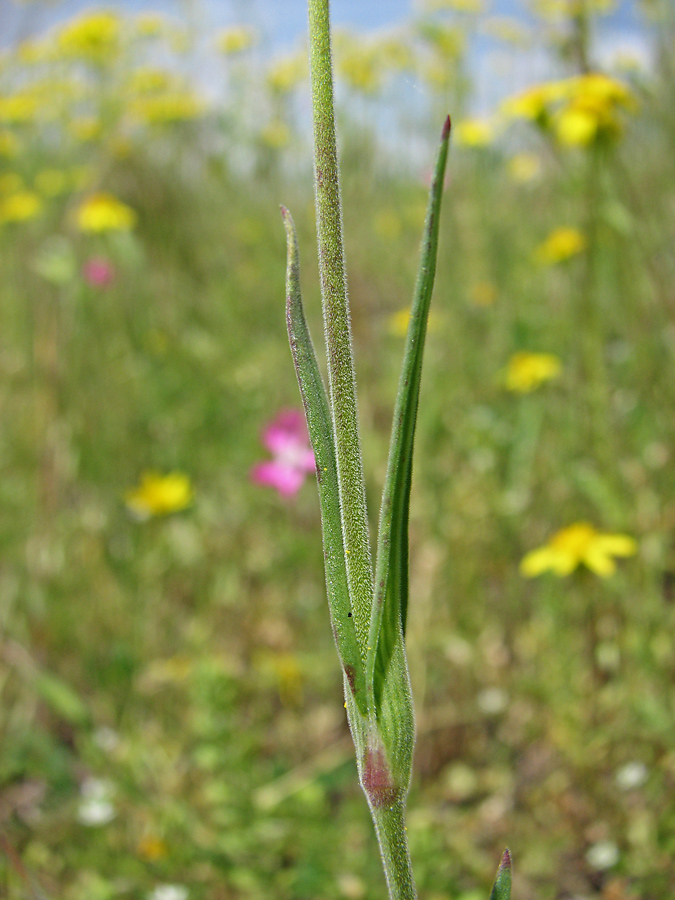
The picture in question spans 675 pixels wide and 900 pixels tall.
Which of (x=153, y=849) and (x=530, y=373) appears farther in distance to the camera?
(x=530, y=373)

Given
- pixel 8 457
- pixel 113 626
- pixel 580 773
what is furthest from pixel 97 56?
pixel 580 773

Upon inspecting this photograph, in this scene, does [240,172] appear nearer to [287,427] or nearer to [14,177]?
[14,177]

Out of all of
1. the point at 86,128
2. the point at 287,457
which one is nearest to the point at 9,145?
the point at 86,128

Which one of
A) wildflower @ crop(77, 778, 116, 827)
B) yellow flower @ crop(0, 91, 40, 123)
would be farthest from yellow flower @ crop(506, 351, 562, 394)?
yellow flower @ crop(0, 91, 40, 123)

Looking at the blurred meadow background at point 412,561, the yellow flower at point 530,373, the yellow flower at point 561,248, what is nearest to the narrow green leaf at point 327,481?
the blurred meadow background at point 412,561

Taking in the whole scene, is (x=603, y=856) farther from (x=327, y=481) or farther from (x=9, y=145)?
(x=9, y=145)

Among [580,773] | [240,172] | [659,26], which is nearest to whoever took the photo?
[580,773]

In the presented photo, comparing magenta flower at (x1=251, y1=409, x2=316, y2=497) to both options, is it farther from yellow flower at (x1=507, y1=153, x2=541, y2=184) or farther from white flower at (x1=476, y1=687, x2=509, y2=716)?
yellow flower at (x1=507, y1=153, x2=541, y2=184)
